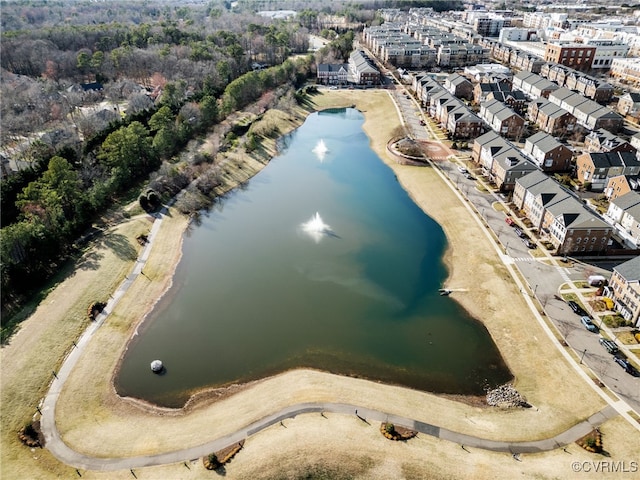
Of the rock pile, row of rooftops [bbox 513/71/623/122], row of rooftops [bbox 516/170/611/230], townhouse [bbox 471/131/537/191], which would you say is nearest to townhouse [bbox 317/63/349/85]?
row of rooftops [bbox 513/71/623/122]

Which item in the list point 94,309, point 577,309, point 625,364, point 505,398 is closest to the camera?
point 505,398

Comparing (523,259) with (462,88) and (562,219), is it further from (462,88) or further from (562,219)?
(462,88)

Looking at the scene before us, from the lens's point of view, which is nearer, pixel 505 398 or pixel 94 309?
pixel 505 398

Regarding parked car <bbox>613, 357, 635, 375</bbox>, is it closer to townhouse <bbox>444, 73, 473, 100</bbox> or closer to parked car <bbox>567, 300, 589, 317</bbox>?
parked car <bbox>567, 300, 589, 317</bbox>

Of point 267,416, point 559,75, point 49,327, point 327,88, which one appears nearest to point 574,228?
point 267,416

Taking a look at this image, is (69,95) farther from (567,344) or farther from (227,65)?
(567,344)

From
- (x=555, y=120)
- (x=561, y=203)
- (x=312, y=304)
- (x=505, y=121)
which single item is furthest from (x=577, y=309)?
(x=555, y=120)
